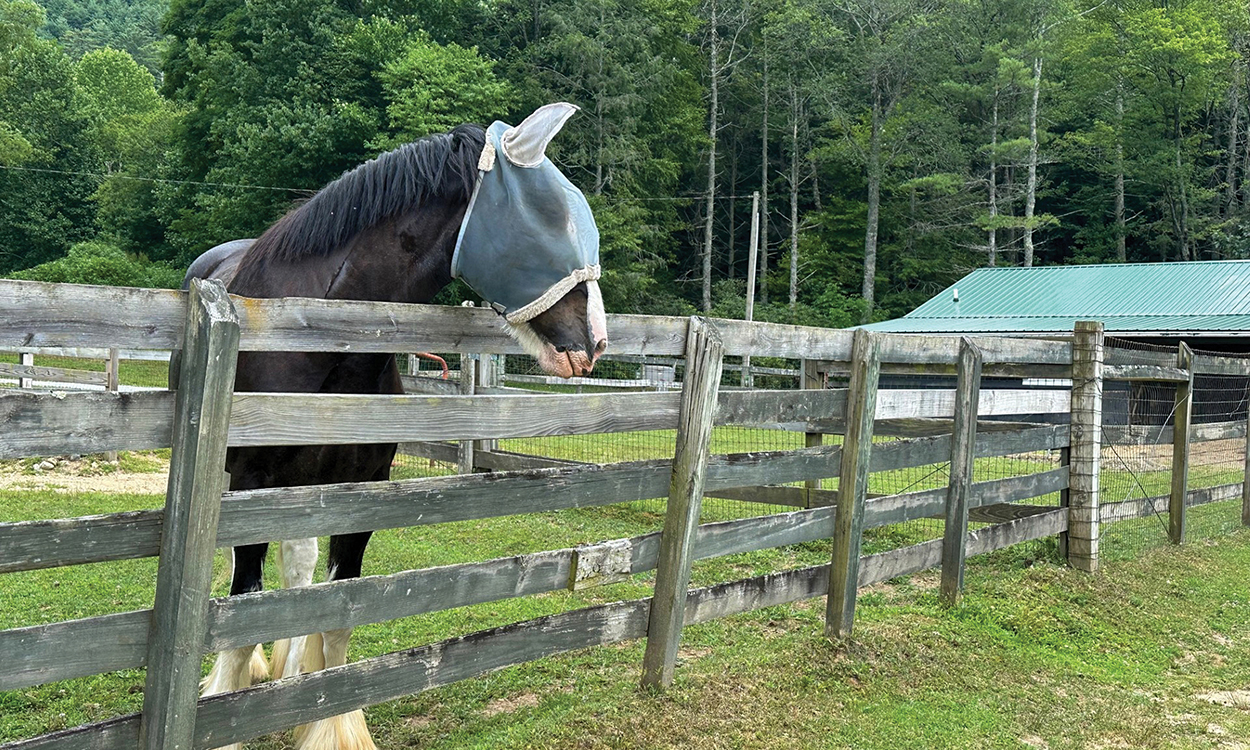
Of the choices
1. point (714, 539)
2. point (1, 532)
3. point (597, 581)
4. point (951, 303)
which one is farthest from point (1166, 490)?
point (951, 303)

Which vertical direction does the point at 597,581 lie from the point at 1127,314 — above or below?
below

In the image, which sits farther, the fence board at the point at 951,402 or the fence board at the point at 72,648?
the fence board at the point at 951,402

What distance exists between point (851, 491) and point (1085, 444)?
2.77 m

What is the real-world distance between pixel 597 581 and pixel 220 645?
1.45 m

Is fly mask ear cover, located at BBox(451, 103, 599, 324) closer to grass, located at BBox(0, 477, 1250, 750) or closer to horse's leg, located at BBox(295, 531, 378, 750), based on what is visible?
horse's leg, located at BBox(295, 531, 378, 750)

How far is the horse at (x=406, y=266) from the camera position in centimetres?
296

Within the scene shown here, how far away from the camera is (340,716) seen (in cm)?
320

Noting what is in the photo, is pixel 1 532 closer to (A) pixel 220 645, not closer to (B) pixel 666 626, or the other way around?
(A) pixel 220 645

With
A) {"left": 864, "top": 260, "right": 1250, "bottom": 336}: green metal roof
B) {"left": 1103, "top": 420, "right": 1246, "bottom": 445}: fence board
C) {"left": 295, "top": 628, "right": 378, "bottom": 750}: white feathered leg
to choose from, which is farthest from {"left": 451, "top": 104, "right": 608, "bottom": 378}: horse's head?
{"left": 864, "top": 260, "right": 1250, "bottom": 336}: green metal roof

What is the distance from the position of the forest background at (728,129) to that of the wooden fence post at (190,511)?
28.9 metres

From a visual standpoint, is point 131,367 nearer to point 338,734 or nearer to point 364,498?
point 338,734

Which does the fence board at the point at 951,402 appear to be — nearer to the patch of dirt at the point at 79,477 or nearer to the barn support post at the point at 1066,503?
the barn support post at the point at 1066,503

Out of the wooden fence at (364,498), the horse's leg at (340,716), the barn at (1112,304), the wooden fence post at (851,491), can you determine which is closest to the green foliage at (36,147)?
the barn at (1112,304)

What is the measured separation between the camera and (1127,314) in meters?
23.1
